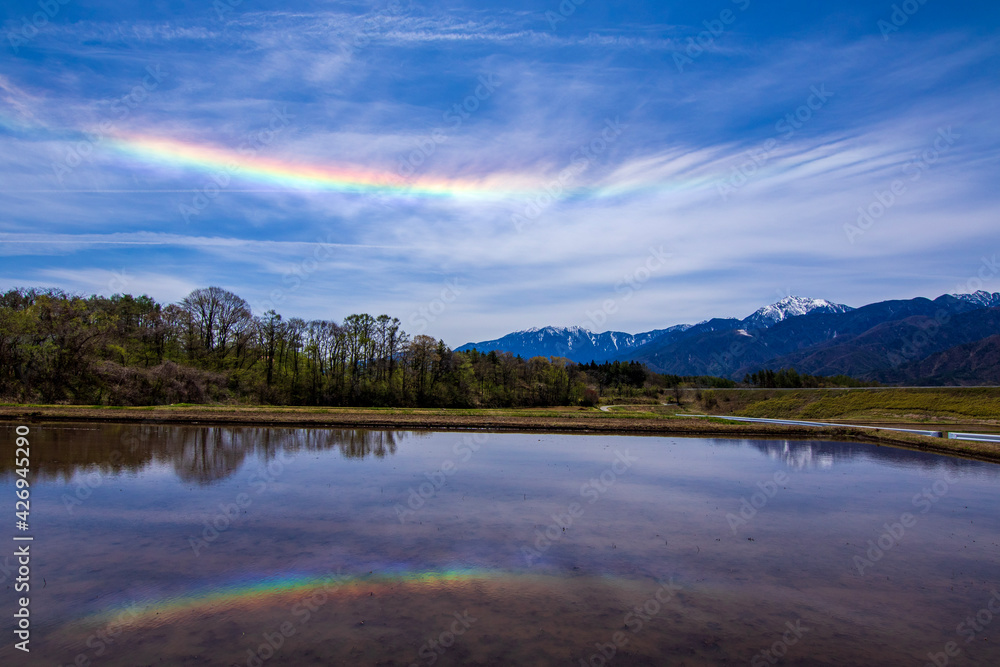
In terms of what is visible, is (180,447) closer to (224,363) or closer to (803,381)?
(224,363)

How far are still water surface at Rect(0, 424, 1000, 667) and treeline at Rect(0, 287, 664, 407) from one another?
4034 centimetres

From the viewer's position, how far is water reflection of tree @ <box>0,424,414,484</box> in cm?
2089

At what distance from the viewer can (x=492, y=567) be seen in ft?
37.0

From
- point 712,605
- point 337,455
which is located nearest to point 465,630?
point 712,605

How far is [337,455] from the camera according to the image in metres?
26.7

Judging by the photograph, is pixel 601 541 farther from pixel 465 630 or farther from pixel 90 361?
pixel 90 361

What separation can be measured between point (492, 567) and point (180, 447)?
2313cm

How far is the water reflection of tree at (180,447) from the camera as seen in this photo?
20891 millimetres

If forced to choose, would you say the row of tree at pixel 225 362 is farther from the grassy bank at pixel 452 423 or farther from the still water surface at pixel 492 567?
the still water surface at pixel 492 567

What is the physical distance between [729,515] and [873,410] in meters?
57.8

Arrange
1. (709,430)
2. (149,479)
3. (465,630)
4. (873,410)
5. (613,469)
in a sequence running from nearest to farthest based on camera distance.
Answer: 1. (465,630)
2. (149,479)
3. (613,469)
4. (709,430)
5. (873,410)

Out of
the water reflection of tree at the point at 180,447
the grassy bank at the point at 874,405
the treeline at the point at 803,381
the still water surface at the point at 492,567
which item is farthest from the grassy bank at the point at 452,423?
the treeline at the point at 803,381

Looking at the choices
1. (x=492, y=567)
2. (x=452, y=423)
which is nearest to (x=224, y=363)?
(x=452, y=423)

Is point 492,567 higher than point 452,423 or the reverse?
the reverse
